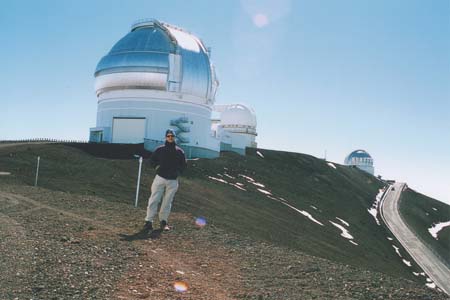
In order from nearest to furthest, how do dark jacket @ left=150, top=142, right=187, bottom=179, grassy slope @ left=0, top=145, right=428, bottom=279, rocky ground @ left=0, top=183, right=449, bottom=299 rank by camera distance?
rocky ground @ left=0, top=183, right=449, bottom=299, dark jacket @ left=150, top=142, right=187, bottom=179, grassy slope @ left=0, top=145, right=428, bottom=279

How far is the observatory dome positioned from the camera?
137 feet

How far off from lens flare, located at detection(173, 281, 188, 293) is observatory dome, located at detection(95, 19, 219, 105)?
3637 cm

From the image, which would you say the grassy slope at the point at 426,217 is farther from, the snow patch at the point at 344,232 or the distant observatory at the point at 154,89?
the distant observatory at the point at 154,89

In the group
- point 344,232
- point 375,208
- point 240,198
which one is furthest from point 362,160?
point 240,198

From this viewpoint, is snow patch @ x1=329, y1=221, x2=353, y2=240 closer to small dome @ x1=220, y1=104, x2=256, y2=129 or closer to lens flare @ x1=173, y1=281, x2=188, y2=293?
lens flare @ x1=173, y1=281, x2=188, y2=293

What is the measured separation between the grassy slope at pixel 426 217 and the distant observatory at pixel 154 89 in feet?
82.6

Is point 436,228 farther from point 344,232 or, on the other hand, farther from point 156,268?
point 156,268

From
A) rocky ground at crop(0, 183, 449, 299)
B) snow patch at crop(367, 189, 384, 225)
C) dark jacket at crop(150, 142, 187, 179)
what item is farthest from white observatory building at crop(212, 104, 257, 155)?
rocky ground at crop(0, 183, 449, 299)

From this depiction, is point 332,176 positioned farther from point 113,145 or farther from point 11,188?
point 11,188

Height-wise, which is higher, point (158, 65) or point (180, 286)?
point (158, 65)

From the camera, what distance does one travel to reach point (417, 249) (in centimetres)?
3800

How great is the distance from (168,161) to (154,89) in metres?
32.4

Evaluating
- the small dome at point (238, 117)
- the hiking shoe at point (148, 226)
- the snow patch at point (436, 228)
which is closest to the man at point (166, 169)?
the hiking shoe at point (148, 226)

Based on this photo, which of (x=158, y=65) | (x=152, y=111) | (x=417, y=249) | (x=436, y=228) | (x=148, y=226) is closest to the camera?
(x=148, y=226)
